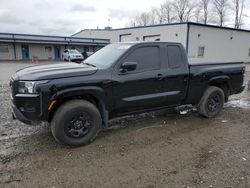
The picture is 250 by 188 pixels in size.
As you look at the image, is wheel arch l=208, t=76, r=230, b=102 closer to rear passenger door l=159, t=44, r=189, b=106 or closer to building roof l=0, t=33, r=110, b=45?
rear passenger door l=159, t=44, r=189, b=106

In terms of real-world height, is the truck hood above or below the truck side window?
below

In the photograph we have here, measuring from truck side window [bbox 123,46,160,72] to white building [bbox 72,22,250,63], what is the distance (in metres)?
16.9

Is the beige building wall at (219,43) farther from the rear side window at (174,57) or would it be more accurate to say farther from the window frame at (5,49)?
the window frame at (5,49)

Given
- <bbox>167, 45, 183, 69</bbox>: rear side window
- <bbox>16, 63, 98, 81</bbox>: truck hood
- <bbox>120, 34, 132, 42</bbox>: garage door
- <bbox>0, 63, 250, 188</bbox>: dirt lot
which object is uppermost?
<bbox>120, 34, 132, 42</bbox>: garage door

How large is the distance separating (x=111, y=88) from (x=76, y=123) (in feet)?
2.96

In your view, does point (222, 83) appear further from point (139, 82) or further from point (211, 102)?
point (139, 82)

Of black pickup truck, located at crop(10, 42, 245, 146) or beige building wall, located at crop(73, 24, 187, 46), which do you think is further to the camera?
beige building wall, located at crop(73, 24, 187, 46)

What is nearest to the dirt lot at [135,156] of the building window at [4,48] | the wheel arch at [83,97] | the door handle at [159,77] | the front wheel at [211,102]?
the front wheel at [211,102]

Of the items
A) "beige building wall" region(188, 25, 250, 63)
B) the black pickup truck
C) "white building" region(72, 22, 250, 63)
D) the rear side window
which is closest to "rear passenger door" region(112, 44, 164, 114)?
the black pickup truck

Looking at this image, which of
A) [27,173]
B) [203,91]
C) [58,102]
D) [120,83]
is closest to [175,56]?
[203,91]

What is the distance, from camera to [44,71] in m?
3.96

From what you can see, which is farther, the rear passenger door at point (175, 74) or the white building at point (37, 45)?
the white building at point (37, 45)

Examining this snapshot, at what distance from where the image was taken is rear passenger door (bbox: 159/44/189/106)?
4.92 metres

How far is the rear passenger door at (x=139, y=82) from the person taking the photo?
14.2ft
